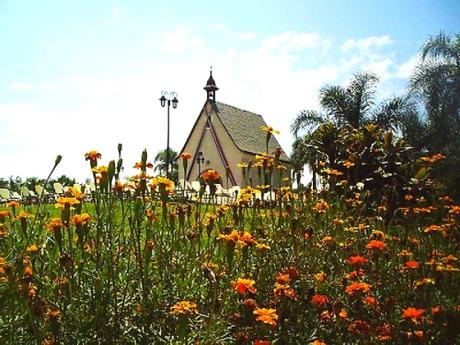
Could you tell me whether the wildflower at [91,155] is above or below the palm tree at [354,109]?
below

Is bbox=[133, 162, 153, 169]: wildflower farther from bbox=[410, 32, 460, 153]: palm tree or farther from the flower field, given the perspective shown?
bbox=[410, 32, 460, 153]: palm tree

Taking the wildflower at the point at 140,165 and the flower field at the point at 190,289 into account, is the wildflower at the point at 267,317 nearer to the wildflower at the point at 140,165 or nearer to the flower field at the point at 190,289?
the flower field at the point at 190,289

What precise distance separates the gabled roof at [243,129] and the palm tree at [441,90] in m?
12.6

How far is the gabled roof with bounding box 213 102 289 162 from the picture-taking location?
1106 inches

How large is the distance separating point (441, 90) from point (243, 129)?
1586 centimetres

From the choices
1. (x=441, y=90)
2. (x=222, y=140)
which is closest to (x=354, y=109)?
(x=441, y=90)

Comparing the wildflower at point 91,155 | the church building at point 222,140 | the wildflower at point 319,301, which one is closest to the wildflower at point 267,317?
the wildflower at point 319,301

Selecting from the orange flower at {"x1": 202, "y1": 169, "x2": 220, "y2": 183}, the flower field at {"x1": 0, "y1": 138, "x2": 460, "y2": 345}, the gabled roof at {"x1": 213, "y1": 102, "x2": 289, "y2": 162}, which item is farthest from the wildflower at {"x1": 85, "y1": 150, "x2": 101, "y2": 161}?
the gabled roof at {"x1": 213, "y1": 102, "x2": 289, "y2": 162}

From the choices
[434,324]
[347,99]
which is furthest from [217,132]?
[434,324]

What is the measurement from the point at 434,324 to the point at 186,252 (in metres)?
1.18

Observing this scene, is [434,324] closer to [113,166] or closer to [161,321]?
[161,321]

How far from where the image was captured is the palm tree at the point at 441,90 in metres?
14.9

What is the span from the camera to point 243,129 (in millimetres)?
29766

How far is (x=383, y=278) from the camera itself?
2502 millimetres
